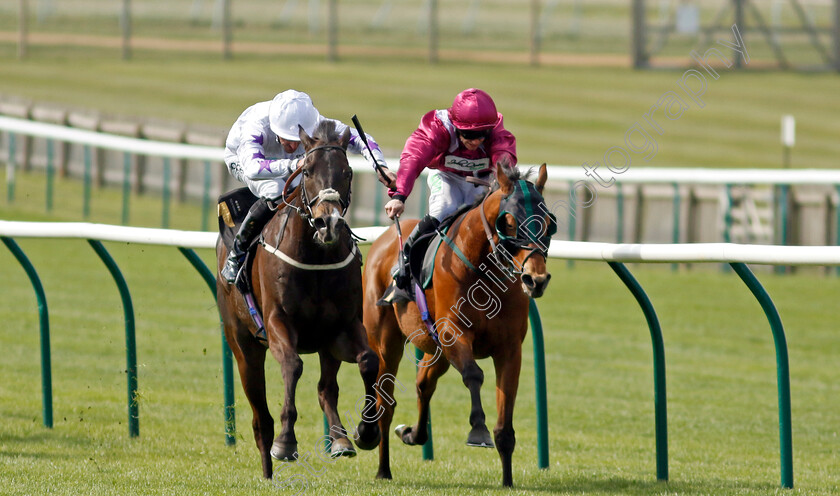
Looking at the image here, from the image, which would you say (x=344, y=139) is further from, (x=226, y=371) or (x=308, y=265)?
(x=226, y=371)

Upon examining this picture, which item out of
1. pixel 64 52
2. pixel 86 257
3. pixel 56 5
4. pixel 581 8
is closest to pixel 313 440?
pixel 86 257

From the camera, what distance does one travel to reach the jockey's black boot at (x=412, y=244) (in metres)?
6.21

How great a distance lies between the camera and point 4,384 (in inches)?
344

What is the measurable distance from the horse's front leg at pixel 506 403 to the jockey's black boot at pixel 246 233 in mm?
1268

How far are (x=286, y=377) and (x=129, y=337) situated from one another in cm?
197

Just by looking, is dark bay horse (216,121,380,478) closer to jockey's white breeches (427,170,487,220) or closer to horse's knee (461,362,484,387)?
horse's knee (461,362,484,387)

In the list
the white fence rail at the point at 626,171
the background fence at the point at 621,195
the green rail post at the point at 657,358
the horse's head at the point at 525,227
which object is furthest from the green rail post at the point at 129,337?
the white fence rail at the point at 626,171

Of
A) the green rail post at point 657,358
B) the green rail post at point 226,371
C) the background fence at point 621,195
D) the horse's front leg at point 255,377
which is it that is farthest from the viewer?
the background fence at point 621,195

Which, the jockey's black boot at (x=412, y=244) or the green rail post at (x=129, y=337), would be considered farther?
the green rail post at (x=129, y=337)

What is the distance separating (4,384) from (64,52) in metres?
22.4

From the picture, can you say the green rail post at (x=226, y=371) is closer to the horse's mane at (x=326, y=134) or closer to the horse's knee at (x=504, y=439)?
the horse's mane at (x=326, y=134)

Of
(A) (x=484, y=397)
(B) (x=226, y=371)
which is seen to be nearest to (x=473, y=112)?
(B) (x=226, y=371)

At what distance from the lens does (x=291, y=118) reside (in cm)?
597

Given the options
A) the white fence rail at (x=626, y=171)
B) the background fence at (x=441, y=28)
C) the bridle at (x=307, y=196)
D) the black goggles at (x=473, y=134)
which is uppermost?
the background fence at (x=441, y=28)
